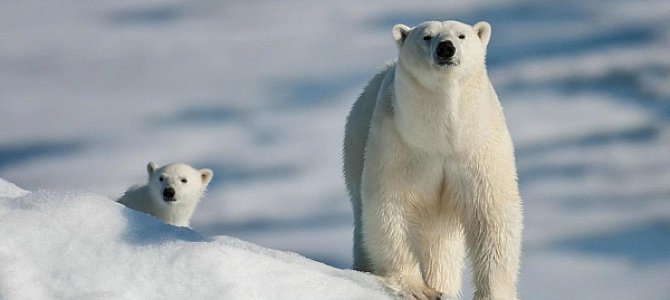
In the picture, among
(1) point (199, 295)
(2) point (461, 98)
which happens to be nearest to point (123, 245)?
(1) point (199, 295)

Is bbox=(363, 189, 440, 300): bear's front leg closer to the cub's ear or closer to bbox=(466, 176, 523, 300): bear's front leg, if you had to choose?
bbox=(466, 176, 523, 300): bear's front leg

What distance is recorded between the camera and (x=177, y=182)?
11812mm

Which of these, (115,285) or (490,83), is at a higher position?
(490,83)

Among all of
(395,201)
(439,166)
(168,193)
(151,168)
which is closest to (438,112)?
(439,166)

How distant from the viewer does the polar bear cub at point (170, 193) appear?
445 inches

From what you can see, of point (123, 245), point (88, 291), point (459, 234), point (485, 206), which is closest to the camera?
point (88, 291)

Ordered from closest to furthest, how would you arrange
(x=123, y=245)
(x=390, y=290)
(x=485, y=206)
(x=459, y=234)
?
(x=123, y=245) → (x=390, y=290) → (x=485, y=206) → (x=459, y=234)

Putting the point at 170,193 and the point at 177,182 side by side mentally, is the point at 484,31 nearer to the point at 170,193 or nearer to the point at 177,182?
the point at 170,193

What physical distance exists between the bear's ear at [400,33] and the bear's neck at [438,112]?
273 mm

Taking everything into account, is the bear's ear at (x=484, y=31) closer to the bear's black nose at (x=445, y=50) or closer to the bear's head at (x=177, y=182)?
the bear's black nose at (x=445, y=50)

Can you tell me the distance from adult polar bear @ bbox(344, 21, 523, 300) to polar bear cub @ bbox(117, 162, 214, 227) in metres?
5.40

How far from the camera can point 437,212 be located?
20.2 feet

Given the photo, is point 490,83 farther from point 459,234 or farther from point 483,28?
point 459,234

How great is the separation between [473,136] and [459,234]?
91cm
